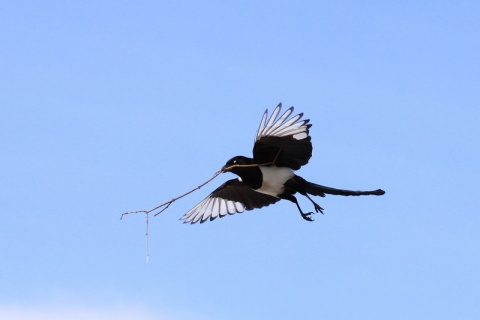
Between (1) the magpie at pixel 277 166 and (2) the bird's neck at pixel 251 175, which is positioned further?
(2) the bird's neck at pixel 251 175

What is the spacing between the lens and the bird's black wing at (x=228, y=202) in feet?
24.1

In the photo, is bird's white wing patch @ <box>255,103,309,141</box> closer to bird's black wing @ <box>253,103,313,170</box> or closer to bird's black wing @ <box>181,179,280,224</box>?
bird's black wing @ <box>253,103,313,170</box>

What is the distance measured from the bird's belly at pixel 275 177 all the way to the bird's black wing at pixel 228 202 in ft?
1.39

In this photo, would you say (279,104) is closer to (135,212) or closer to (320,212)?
(320,212)

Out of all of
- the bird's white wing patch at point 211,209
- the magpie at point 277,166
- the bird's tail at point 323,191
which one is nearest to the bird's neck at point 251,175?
the magpie at point 277,166

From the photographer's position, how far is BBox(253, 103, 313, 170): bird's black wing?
6.50 m

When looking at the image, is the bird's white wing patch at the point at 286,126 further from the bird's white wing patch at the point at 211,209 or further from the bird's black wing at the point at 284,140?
the bird's white wing patch at the point at 211,209

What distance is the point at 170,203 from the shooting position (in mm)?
5281

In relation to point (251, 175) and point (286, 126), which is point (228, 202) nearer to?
point (251, 175)

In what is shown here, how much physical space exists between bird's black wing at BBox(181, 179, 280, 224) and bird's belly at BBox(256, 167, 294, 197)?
0.42m

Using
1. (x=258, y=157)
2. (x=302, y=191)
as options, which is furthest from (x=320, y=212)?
(x=258, y=157)

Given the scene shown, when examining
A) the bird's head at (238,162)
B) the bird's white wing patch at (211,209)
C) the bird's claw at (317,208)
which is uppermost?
the bird's white wing patch at (211,209)

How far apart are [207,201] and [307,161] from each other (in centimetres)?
128

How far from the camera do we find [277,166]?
6.74 metres
